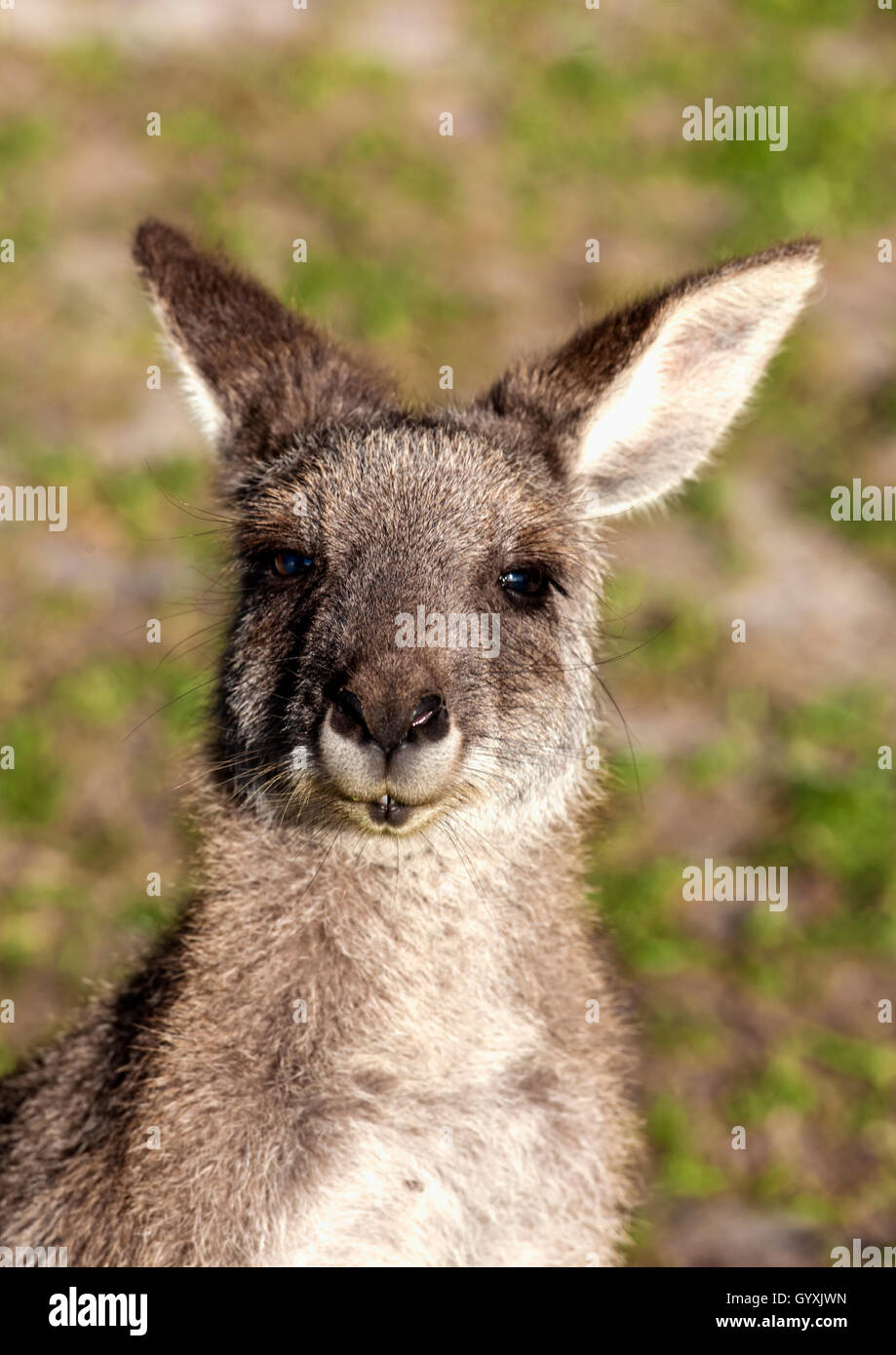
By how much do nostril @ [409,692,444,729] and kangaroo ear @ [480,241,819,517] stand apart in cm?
130

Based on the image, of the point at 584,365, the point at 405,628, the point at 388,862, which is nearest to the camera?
the point at 405,628

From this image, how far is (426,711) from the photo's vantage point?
3.96 metres

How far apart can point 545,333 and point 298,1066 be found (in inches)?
287

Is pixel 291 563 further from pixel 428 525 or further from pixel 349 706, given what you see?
pixel 349 706

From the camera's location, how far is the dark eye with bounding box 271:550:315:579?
15.1 feet

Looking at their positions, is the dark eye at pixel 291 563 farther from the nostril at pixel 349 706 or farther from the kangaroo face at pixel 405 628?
the nostril at pixel 349 706

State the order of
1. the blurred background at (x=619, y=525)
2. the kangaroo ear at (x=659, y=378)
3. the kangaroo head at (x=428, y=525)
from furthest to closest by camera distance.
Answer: the blurred background at (x=619, y=525), the kangaroo ear at (x=659, y=378), the kangaroo head at (x=428, y=525)

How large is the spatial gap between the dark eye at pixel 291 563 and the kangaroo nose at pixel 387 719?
2.29ft

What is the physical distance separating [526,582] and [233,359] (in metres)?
1.22

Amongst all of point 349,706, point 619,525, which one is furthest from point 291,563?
point 619,525

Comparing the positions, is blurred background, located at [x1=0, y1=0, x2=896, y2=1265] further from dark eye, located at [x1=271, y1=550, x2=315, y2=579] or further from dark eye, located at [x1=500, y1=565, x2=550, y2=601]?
dark eye, located at [x1=271, y1=550, x2=315, y2=579]

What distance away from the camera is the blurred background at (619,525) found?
671 centimetres

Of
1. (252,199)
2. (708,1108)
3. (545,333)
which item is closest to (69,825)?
(708,1108)

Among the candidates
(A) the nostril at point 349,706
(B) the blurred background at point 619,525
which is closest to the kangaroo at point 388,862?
(A) the nostril at point 349,706
